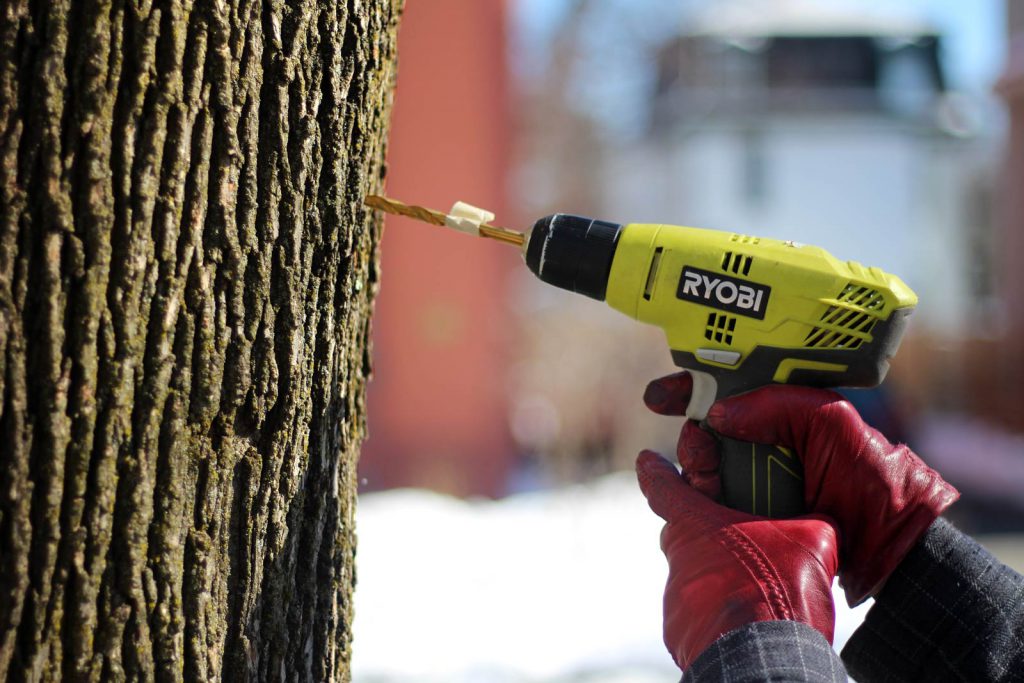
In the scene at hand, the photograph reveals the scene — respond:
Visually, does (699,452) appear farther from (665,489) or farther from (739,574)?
(739,574)

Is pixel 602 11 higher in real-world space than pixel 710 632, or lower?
higher

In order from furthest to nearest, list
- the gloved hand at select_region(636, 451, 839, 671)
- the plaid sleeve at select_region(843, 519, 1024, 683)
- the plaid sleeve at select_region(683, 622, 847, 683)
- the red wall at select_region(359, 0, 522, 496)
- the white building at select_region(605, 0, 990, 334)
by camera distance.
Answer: the white building at select_region(605, 0, 990, 334) < the red wall at select_region(359, 0, 522, 496) < the plaid sleeve at select_region(843, 519, 1024, 683) < the gloved hand at select_region(636, 451, 839, 671) < the plaid sleeve at select_region(683, 622, 847, 683)

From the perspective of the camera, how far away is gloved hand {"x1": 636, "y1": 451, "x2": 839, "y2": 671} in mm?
1347

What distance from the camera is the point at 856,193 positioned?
67.4 feet

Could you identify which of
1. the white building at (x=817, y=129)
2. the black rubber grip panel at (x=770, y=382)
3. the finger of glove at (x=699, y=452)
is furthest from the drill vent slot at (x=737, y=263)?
the white building at (x=817, y=129)

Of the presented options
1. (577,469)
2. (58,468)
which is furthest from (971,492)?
(58,468)

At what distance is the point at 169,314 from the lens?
129cm

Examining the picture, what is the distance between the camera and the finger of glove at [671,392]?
1.67 metres

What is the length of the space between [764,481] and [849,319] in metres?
0.28

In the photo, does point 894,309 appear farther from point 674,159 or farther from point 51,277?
point 674,159

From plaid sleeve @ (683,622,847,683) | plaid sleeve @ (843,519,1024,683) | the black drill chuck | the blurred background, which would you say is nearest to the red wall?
the blurred background

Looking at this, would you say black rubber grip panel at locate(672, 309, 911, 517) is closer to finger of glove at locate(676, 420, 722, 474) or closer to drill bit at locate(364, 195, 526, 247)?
finger of glove at locate(676, 420, 722, 474)

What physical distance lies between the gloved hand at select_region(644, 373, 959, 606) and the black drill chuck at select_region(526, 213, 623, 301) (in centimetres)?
29

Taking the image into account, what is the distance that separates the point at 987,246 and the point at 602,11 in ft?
31.8
